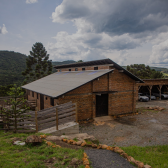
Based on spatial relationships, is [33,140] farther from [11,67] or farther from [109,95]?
[11,67]

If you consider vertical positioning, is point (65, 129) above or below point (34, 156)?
below

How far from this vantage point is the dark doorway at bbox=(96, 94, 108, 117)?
15711mm

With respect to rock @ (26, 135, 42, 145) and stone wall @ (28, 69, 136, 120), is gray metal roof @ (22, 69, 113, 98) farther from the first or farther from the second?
rock @ (26, 135, 42, 145)

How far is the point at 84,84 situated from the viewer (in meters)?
13.5

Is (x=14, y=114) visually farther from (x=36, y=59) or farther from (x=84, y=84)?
(x=36, y=59)

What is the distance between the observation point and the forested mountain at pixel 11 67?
50300 millimetres

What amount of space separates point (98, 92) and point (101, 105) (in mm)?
1810

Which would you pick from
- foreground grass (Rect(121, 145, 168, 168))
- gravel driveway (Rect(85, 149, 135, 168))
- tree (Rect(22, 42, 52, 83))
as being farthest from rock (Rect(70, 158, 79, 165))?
tree (Rect(22, 42, 52, 83))

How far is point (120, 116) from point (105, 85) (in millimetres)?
4246

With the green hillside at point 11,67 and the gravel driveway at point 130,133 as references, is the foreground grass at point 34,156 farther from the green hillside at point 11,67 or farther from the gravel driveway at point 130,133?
the green hillside at point 11,67

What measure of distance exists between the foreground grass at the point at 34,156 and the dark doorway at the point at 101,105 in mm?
9672

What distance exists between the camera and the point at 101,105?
1595cm

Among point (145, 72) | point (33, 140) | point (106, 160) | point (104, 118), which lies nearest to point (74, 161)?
point (106, 160)

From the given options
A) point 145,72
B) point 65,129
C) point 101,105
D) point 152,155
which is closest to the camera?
point 152,155
